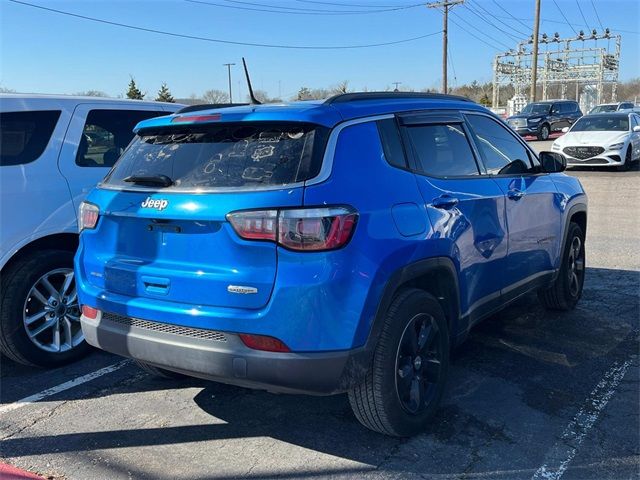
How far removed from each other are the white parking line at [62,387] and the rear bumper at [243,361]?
4.70 ft

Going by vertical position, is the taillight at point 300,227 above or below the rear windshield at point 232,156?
below

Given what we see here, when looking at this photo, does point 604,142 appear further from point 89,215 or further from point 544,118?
point 89,215

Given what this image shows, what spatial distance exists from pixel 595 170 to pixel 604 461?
1542 cm

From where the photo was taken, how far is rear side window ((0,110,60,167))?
4.23 metres

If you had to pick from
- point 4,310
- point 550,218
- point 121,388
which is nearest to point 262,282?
point 121,388

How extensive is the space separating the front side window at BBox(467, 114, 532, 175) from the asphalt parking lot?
141 centimetres

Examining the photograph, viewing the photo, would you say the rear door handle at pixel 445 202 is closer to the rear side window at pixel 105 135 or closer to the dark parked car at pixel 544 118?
the rear side window at pixel 105 135

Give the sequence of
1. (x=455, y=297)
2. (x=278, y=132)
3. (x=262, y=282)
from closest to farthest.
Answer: (x=262, y=282) → (x=278, y=132) → (x=455, y=297)

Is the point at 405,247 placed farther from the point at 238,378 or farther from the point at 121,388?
the point at 121,388

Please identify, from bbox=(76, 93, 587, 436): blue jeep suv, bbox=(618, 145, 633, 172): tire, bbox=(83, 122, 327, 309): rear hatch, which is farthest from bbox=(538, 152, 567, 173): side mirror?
bbox=(618, 145, 633, 172): tire

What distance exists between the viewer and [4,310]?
4.20 meters

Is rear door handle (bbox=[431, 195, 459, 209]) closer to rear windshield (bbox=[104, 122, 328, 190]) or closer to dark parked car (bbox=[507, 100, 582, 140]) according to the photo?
rear windshield (bbox=[104, 122, 328, 190])

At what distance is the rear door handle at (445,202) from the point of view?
3379mm

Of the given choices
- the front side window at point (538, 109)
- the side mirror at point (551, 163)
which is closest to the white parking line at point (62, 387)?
the side mirror at point (551, 163)
